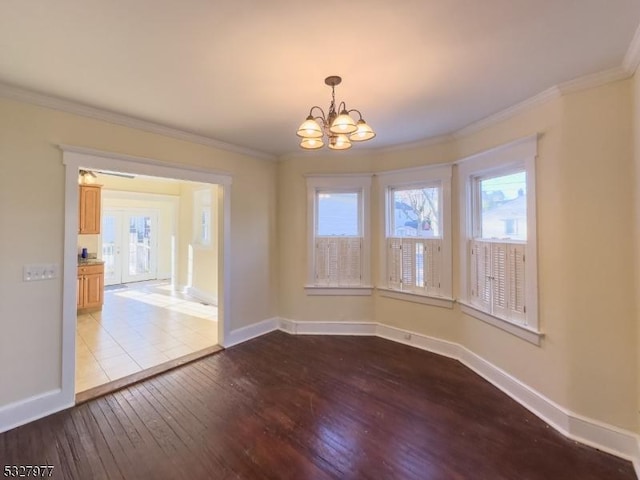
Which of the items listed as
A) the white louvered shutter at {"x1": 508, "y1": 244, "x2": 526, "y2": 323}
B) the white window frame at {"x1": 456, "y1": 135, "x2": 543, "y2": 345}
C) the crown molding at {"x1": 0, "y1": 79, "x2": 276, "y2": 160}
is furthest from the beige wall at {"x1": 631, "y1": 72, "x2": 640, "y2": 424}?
the crown molding at {"x1": 0, "y1": 79, "x2": 276, "y2": 160}

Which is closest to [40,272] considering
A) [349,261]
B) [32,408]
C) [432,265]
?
[32,408]

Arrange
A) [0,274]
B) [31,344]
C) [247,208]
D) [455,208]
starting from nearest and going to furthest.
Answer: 1. [0,274]
2. [31,344]
3. [455,208]
4. [247,208]

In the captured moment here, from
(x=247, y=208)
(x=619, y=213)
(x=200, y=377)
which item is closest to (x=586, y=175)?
(x=619, y=213)

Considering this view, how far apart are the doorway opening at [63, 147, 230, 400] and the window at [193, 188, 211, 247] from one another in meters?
0.02

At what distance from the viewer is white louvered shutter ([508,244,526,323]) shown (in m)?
2.53

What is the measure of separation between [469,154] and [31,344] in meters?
4.27

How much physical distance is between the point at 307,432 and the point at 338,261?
2250 mm

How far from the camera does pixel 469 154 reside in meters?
3.08

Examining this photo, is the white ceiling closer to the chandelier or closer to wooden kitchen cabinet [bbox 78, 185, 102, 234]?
the chandelier

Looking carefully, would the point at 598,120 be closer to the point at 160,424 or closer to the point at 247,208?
the point at 247,208

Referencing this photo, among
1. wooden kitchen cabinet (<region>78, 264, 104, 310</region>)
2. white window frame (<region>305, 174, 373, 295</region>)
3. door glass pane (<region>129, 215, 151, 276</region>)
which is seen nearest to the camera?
white window frame (<region>305, 174, 373, 295</region>)

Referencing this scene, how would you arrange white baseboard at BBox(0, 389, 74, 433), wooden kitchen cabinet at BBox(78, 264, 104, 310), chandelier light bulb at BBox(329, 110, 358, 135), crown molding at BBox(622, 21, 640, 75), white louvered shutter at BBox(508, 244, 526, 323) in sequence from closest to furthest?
1. crown molding at BBox(622, 21, 640, 75)
2. chandelier light bulb at BBox(329, 110, 358, 135)
3. white baseboard at BBox(0, 389, 74, 433)
4. white louvered shutter at BBox(508, 244, 526, 323)
5. wooden kitchen cabinet at BBox(78, 264, 104, 310)

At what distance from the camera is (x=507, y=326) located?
2.65m

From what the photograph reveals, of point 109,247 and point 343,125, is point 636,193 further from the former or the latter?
point 109,247
